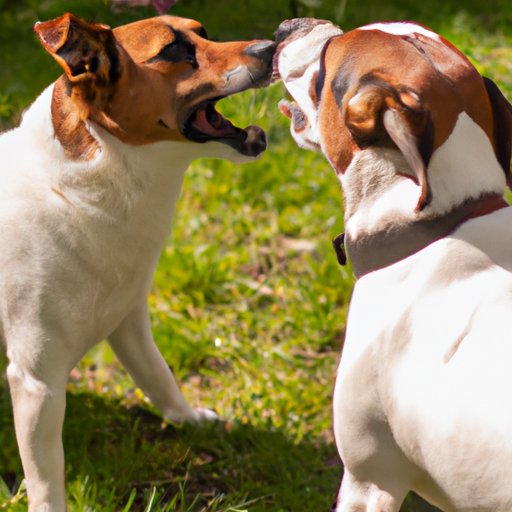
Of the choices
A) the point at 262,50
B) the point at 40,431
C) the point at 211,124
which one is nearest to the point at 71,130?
the point at 211,124

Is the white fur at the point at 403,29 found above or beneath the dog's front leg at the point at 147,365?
above

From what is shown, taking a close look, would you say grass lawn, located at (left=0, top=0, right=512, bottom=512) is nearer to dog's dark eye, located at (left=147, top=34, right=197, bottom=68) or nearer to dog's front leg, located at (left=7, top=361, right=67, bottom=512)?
dog's front leg, located at (left=7, top=361, right=67, bottom=512)

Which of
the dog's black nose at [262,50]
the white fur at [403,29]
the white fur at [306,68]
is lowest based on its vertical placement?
the dog's black nose at [262,50]

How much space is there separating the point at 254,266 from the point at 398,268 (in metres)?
2.30

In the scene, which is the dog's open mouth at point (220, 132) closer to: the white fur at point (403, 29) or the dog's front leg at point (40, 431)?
the white fur at point (403, 29)

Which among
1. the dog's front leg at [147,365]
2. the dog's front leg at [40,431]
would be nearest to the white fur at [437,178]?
the dog's front leg at [40,431]

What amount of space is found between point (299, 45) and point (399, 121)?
1.67 feet

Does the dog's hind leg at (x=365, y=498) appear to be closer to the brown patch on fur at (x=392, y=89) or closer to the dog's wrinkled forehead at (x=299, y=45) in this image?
the brown patch on fur at (x=392, y=89)

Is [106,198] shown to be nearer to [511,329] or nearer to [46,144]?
[46,144]

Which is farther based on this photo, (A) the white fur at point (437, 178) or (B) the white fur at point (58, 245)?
(B) the white fur at point (58, 245)

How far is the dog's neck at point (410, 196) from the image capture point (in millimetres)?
2338

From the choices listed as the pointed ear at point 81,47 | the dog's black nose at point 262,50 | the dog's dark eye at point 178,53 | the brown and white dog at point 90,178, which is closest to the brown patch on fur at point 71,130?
the brown and white dog at point 90,178

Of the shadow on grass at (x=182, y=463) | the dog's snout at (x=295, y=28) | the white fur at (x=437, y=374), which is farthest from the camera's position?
the shadow on grass at (x=182, y=463)

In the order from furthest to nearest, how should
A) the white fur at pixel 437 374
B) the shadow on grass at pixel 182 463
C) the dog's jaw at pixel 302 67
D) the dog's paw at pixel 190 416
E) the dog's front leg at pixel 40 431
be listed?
the dog's paw at pixel 190 416, the shadow on grass at pixel 182 463, the dog's front leg at pixel 40 431, the dog's jaw at pixel 302 67, the white fur at pixel 437 374
